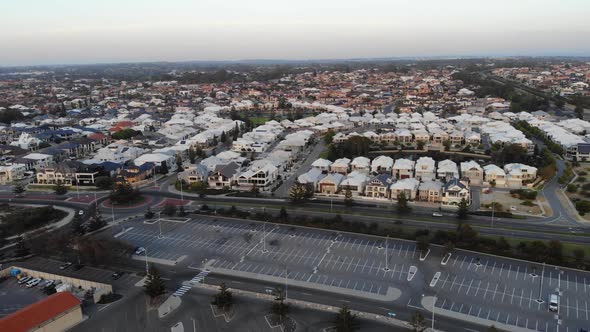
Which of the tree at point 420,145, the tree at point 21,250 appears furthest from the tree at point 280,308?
the tree at point 420,145

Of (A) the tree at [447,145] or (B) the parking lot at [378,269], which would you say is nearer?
(B) the parking lot at [378,269]

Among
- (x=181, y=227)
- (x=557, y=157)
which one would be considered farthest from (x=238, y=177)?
(x=557, y=157)

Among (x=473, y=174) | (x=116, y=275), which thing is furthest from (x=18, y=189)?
(x=473, y=174)

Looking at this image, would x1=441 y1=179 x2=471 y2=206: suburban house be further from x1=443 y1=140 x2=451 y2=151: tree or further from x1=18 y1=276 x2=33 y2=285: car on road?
x1=18 y1=276 x2=33 y2=285: car on road

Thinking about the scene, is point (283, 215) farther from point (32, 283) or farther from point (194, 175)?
point (32, 283)

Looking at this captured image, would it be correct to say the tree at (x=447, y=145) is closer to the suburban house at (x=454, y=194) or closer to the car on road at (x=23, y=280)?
the suburban house at (x=454, y=194)

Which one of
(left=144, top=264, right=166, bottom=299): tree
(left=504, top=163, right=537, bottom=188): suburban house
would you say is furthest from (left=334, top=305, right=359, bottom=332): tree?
(left=504, top=163, right=537, bottom=188): suburban house
